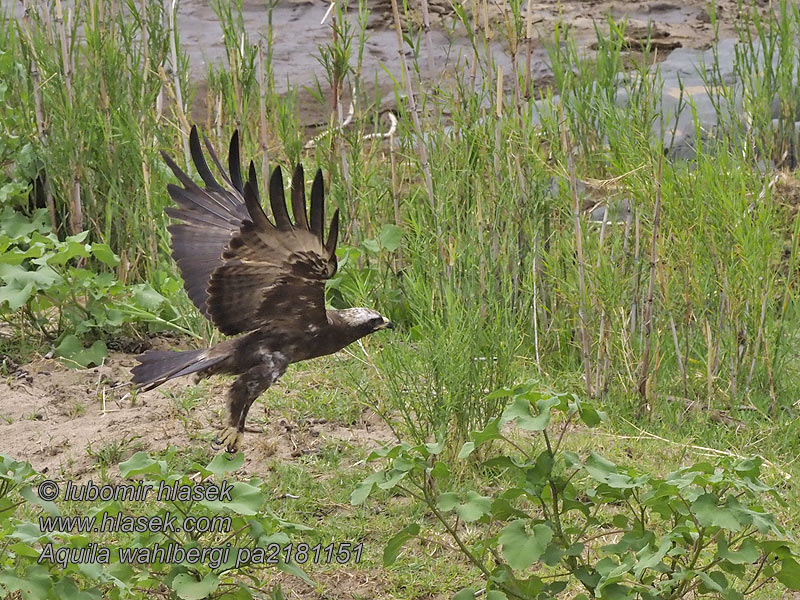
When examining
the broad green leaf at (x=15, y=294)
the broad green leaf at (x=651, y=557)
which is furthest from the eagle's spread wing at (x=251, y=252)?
the broad green leaf at (x=651, y=557)

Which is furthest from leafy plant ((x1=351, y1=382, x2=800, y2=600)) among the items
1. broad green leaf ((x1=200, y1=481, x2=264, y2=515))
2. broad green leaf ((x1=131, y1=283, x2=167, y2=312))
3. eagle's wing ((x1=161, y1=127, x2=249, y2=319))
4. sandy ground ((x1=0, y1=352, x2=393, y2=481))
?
broad green leaf ((x1=131, y1=283, x2=167, y2=312))

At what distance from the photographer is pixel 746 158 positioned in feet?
16.6

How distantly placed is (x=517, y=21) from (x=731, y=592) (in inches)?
105

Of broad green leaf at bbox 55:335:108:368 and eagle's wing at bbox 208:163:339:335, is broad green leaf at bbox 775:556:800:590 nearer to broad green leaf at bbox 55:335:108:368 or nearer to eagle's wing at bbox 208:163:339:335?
eagle's wing at bbox 208:163:339:335

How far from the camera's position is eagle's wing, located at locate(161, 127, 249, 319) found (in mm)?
4621

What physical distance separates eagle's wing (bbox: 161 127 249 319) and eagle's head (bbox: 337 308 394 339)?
1.88ft

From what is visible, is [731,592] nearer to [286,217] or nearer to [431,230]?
[286,217]

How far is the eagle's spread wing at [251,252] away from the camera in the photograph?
12.6ft

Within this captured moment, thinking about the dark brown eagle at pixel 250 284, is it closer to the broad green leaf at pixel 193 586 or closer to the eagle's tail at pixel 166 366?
the eagle's tail at pixel 166 366

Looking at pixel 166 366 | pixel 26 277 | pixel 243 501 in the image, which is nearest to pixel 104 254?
pixel 26 277

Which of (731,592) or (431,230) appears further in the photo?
(431,230)

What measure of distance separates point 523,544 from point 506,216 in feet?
8.44

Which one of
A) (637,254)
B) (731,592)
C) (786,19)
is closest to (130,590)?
(731,592)

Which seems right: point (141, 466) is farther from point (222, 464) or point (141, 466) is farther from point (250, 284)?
point (250, 284)
